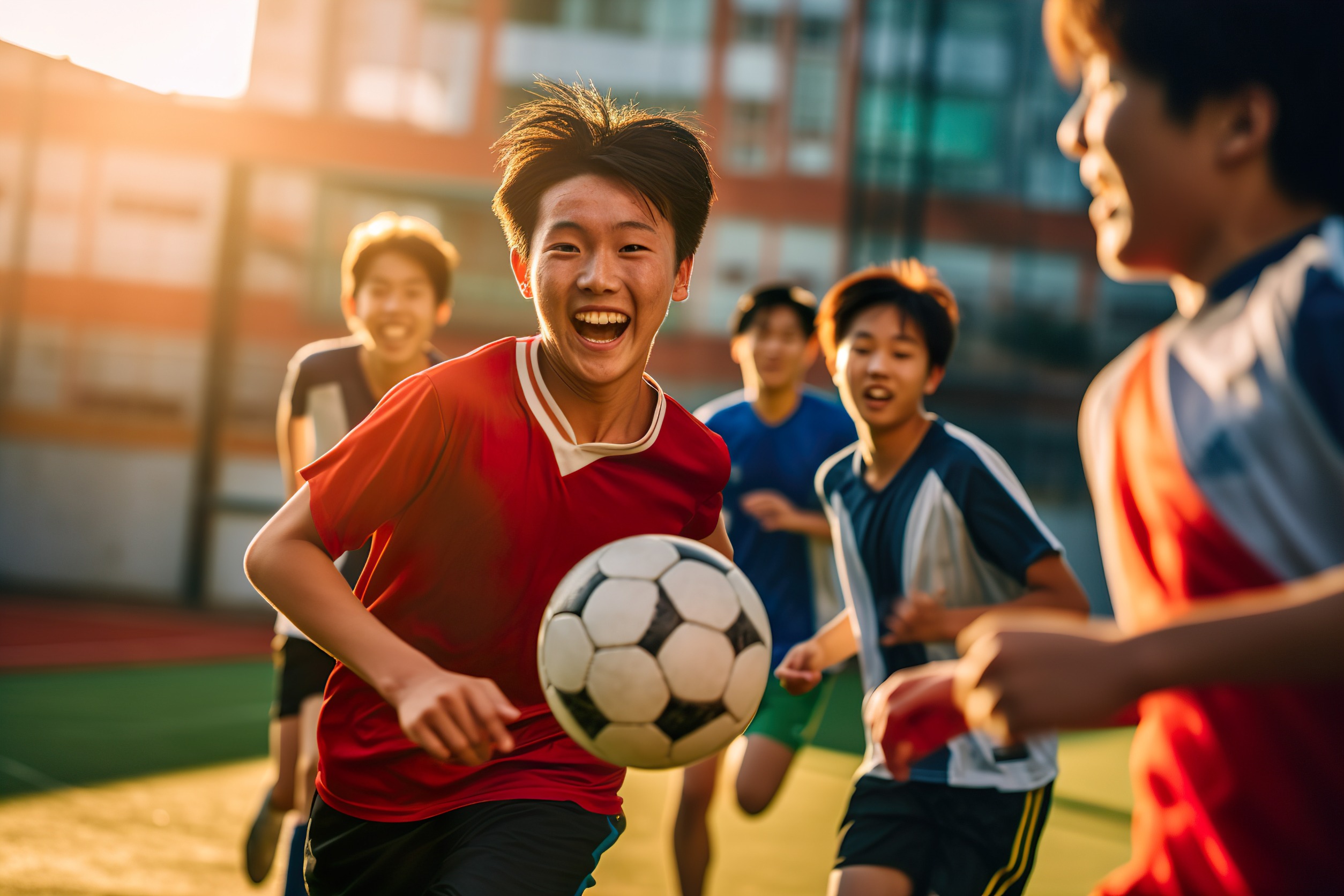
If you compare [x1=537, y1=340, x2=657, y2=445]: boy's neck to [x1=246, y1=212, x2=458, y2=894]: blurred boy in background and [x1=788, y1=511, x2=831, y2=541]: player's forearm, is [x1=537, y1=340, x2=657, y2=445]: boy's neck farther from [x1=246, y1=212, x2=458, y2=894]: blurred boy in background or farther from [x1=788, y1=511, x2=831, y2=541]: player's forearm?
[x1=788, y1=511, x2=831, y2=541]: player's forearm

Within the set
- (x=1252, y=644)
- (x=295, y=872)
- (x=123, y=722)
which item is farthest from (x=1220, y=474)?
(x=123, y=722)

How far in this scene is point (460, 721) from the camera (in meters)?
1.51

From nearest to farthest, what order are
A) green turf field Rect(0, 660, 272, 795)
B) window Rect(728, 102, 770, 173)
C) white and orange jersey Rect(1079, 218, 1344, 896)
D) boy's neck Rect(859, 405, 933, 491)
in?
white and orange jersey Rect(1079, 218, 1344, 896)
boy's neck Rect(859, 405, 933, 491)
green turf field Rect(0, 660, 272, 795)
window Rect(728, 102, 770, 173)

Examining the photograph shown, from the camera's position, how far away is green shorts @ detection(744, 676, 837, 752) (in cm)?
403

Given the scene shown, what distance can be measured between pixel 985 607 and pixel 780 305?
2.10m

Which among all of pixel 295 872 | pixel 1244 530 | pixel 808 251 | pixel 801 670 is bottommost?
pixel 295 872

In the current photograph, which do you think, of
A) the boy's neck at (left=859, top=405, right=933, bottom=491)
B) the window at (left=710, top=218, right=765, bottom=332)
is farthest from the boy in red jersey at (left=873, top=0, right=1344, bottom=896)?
the window at (left=710, top=218, right=765, bottom=332)

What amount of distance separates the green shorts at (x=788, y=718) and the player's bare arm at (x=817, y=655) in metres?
1.03

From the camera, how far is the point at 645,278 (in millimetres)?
2125

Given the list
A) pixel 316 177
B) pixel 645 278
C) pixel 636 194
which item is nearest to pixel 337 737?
pixel 645 278

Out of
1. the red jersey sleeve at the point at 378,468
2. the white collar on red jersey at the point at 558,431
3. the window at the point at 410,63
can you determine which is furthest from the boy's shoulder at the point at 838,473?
the window at the point at 410,63

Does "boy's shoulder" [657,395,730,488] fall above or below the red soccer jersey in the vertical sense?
above

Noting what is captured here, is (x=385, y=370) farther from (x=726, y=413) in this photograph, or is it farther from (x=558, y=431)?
(x=558, y=431)

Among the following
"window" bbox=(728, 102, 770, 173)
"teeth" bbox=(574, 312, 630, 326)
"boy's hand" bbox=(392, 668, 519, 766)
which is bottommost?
"boy's hand" bbox=(392, 668, 519, 766)
